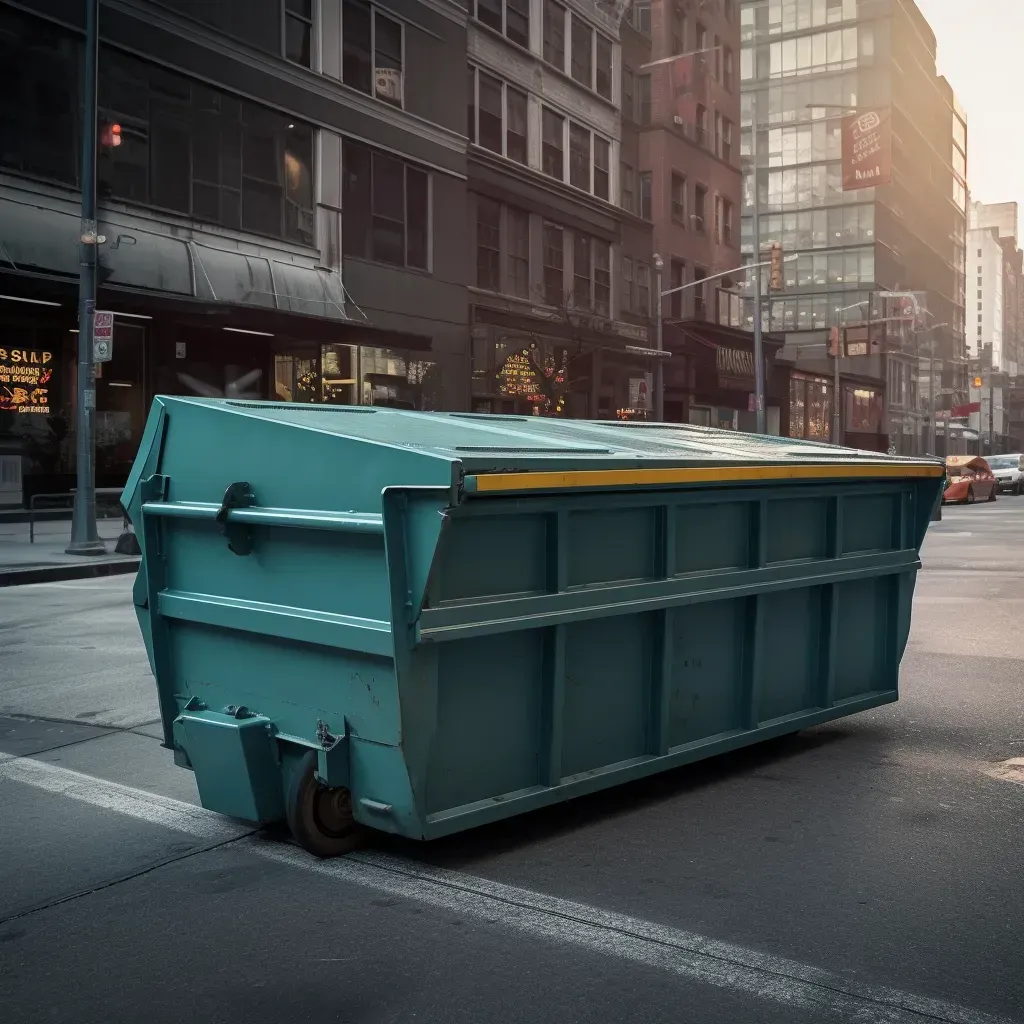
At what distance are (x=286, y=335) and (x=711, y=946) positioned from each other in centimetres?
2464

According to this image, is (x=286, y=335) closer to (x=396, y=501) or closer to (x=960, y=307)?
(x=396, y=501)

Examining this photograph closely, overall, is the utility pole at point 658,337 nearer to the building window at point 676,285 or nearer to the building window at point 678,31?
the building window at point 676,285

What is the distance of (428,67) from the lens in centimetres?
3319

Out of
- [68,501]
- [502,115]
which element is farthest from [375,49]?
[68,501]

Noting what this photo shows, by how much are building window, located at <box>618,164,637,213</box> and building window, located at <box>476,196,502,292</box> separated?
32.6 ft

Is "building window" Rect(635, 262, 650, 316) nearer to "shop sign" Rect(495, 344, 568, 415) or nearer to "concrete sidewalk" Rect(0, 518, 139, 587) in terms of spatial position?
"shop sign" Rect(495, 344, 568, 415)

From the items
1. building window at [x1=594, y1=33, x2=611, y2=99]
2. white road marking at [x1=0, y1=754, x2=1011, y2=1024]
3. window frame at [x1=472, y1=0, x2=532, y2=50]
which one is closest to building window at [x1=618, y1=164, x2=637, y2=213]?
building window at [x1=594, y1=33, x2=611, y2=99]

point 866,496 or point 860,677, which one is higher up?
point 866,496

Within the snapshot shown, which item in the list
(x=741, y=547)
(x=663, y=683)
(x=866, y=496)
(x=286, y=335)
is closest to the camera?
(x=663, y=683)

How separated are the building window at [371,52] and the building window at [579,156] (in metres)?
10.3

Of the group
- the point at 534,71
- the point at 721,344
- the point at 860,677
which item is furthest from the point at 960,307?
the point at 860,677

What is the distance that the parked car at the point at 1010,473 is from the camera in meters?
50.8

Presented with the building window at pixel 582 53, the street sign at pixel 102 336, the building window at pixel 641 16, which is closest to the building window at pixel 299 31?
the street sign at pixel 102 336

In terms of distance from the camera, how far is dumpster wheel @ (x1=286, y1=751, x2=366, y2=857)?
4953 mm
